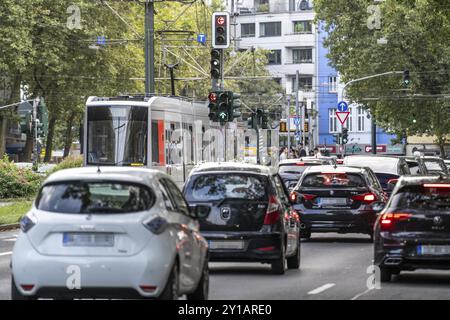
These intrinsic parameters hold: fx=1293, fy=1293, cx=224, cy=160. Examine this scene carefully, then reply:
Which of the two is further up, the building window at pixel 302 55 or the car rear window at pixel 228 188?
the building window at pixel 302 55

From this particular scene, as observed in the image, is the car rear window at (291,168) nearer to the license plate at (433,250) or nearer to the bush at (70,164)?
the bush at (70,164)

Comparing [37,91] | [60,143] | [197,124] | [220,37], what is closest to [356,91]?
[37,91]


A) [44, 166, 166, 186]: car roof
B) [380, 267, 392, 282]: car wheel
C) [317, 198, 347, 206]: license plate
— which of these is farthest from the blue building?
[44, 166, 166, 186]: car roof

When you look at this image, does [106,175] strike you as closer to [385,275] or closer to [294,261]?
→ [385,275]

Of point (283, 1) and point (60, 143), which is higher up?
point (283, 1)

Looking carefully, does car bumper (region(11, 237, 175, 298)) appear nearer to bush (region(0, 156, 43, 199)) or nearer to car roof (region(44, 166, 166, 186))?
car roof (region(44, 166, 166, 186))

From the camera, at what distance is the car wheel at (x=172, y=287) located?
12.0 meters

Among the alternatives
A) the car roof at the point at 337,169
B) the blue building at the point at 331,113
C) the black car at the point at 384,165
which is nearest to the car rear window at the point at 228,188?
the car roof at the point at 337,169

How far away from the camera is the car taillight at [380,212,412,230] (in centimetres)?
1667

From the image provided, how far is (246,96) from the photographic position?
118750mm

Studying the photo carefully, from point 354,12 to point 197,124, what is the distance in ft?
81.6

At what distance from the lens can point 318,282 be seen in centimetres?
1706

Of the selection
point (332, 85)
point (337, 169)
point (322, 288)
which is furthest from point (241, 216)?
point (332, 85)
